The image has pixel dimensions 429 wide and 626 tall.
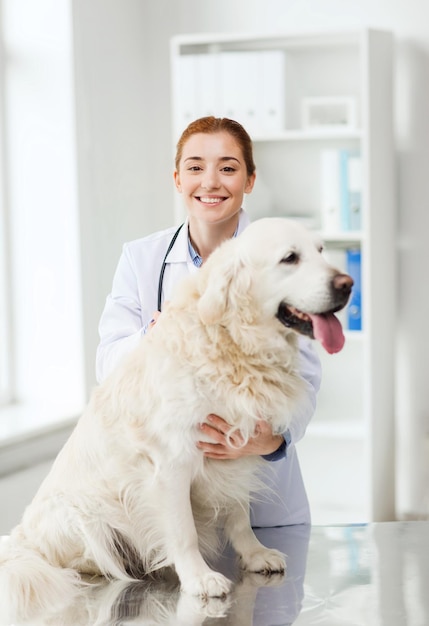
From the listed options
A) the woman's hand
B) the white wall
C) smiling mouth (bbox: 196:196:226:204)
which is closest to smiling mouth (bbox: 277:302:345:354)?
the woman's hand

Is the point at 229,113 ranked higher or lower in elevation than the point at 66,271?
higher

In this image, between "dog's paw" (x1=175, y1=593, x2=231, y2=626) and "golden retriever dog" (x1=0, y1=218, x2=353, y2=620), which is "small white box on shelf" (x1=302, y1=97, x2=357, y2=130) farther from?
"dog's paw" (x1=175, y1=593, x2=231, y2=626)

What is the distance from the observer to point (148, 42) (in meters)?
4.72

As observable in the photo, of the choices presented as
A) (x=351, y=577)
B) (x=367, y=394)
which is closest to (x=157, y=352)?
(x=351, y=577)

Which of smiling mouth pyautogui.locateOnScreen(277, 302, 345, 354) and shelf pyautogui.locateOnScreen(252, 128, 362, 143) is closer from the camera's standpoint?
smiling mouth pyautogui.locateOnScreen(277, 302, 345, 354)

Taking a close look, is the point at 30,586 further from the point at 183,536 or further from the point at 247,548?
the point at 247,548

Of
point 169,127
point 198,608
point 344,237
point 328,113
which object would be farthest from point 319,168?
point 198,608

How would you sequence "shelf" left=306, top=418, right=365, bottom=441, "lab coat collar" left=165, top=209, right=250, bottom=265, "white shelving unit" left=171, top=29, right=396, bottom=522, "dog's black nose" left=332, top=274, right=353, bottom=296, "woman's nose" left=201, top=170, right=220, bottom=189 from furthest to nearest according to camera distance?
"shelf" left=306, top=418, right=365, bottom=441 < "white shelving unit" left=171, top=29, right=396, bottom=522 < "lab coat collar" left=165, top=209, right=250, bottom=265 < "woman's nose" left=201, top=170, right=220, bottom=189 < "dog's black nose" left=332, top=274, right=353, bottom=296

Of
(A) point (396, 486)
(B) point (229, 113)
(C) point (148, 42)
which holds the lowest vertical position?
(A) point (396, 486)

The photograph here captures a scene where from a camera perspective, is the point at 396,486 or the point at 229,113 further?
the point at 396,486

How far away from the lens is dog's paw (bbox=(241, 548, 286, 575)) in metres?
1.66

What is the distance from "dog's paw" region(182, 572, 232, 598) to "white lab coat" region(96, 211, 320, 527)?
0.45 metres

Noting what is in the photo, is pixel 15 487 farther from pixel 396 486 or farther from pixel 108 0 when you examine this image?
pixel 108 0

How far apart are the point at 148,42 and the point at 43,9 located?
75 centimetres
